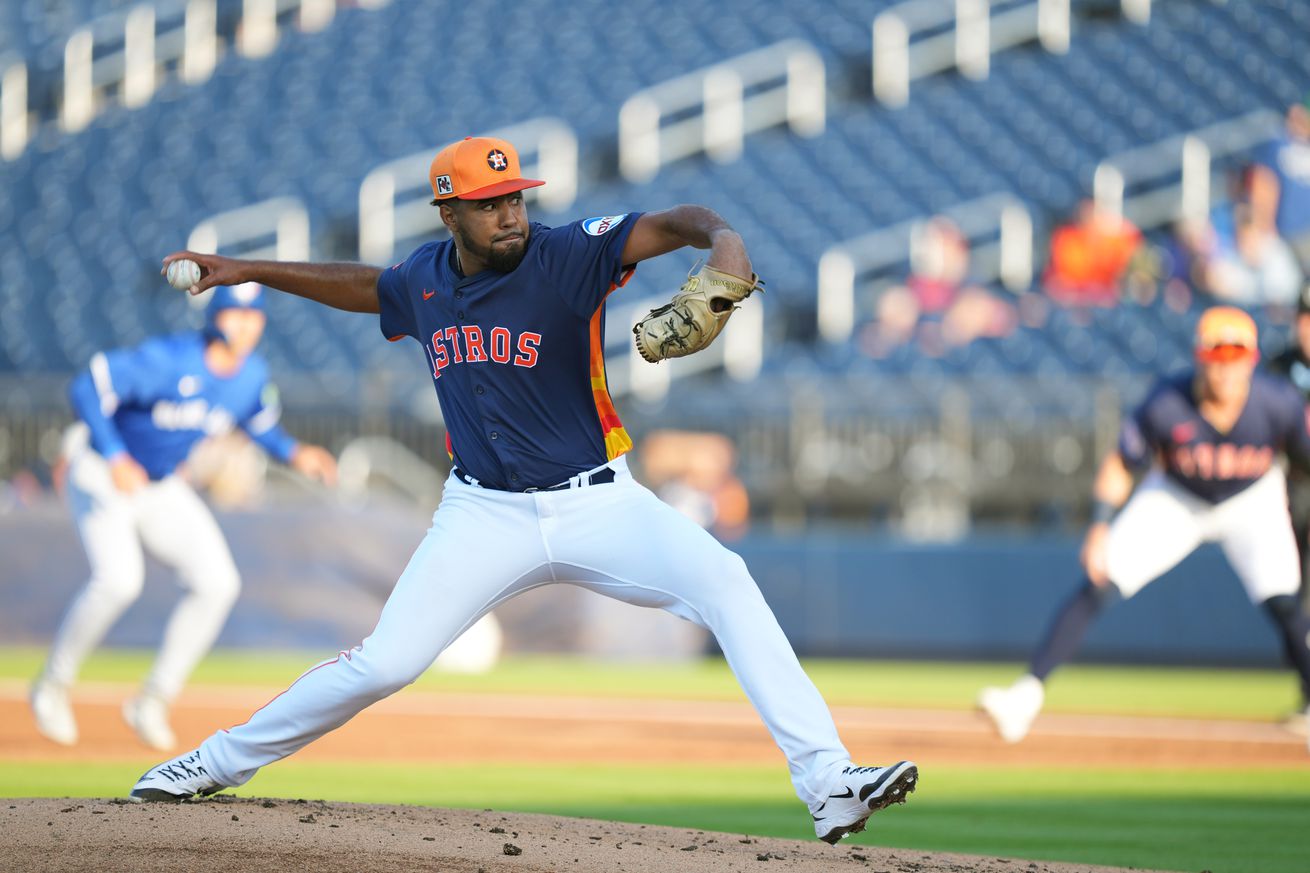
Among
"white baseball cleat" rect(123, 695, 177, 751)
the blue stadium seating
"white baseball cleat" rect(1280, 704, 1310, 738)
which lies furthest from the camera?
the blue stadium seating

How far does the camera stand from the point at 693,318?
163 inches

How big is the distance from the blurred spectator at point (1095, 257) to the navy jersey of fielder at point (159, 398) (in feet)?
35.4

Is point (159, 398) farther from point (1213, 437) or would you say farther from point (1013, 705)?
point (1213, 437)

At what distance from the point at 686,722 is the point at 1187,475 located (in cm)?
331

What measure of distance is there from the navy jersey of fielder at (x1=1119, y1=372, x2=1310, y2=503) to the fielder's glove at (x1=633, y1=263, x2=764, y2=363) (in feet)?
15.5

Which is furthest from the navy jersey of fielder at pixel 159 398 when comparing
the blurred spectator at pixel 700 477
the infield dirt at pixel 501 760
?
the blurred spectator at pixel 700 477

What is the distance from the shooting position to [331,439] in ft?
51.6

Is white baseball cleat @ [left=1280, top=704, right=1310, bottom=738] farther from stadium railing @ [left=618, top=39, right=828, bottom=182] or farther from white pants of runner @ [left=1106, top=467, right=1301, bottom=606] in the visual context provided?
stadium railing @ [left=618, top=39, right=828, bottom=182]

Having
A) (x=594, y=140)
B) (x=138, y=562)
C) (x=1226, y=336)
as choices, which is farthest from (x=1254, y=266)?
(x=138, y=562)

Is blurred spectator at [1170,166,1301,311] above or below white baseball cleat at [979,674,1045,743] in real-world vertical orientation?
above

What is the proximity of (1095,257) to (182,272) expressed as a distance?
13.6 m

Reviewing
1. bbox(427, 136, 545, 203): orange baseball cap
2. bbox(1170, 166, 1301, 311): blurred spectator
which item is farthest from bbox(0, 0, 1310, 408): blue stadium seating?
bbox(427, 136, 545, 203): orange baseball cap

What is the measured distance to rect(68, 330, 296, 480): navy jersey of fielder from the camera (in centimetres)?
816

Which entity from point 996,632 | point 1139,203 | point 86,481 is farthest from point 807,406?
point 86,481
